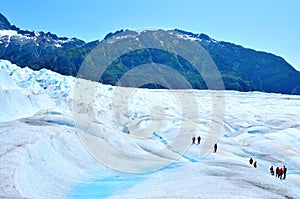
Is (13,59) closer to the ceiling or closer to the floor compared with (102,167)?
closer to the ceiling

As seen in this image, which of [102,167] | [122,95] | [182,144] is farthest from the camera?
[122,95]

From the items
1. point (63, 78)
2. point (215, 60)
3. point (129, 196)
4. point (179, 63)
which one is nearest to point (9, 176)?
point (129, 196)

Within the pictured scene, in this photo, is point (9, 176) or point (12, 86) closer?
point (9, 176)

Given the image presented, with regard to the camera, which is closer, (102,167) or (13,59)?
(102,167)

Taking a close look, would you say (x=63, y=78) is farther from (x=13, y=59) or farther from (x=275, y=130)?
(x=13, y=59)

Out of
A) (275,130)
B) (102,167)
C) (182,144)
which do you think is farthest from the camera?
(275,130)

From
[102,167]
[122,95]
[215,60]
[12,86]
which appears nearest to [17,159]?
[102,167]

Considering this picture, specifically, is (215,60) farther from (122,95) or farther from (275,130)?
(275,130)

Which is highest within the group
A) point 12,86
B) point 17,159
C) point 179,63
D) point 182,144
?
point 179,63

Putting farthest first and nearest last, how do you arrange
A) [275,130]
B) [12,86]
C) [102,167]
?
[275,130] < [12,86] < [102,167]
